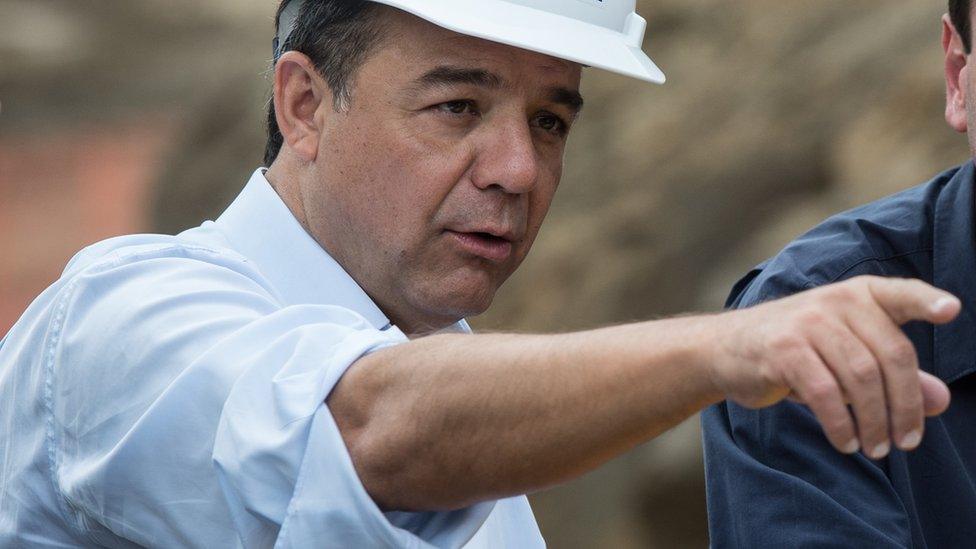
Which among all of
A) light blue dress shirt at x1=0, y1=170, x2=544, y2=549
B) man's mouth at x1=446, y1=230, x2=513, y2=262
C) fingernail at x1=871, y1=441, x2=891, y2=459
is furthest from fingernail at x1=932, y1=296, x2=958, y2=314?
man's mouth at x1=446, y1=230, x2=513, y2=262

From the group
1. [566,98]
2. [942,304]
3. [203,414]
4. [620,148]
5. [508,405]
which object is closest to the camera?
[942,304]

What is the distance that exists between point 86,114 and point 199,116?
1.30 feet

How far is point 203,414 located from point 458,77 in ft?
2.17

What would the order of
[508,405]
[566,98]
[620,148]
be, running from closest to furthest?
[508,405], [566,98], [620,148]

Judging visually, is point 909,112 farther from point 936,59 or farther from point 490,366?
point 490,366

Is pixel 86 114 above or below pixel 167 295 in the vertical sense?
above

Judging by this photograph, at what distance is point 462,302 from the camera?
1.85m

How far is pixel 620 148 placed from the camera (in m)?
4.32

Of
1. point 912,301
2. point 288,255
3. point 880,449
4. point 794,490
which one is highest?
point 288,255

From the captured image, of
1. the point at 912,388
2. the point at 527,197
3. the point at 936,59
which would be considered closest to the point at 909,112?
the point at 936,59

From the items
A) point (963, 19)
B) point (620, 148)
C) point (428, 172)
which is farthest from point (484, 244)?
point (620, 148)

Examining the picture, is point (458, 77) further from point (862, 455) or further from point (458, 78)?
point (862, 455)

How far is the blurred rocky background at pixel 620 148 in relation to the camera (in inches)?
154

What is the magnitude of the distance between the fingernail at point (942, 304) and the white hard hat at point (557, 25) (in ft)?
2.90
